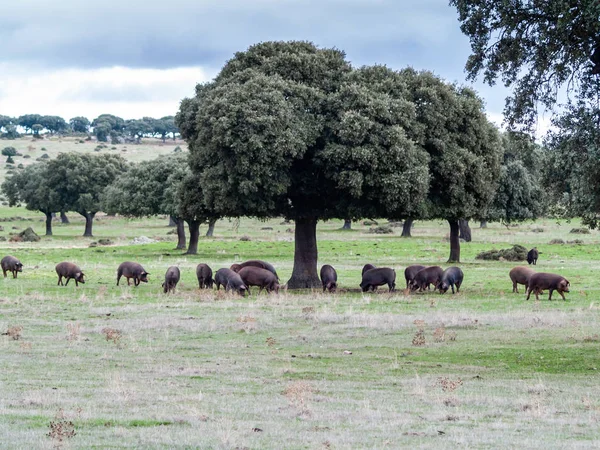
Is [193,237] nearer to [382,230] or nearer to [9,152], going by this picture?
[382,230]

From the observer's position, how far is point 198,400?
13.7 meters

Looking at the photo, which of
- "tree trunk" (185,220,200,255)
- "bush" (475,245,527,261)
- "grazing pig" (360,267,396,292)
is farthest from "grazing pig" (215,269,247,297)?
"bush" (475,245,527,261)

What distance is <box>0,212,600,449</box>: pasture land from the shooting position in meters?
11.3

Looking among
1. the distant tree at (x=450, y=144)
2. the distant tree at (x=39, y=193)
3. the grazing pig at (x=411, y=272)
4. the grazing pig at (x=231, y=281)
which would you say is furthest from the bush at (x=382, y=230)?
the grazing pig at (x=231, y=281)

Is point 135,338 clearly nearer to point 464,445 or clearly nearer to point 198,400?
point 198,400

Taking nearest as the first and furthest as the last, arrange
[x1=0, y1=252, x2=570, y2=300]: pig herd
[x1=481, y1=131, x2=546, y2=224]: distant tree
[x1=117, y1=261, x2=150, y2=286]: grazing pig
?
[x1=0, y1=252, x2=570, y2=300]: pig herd, [x1=117, y1=261, x2=150, y2=286]: grazing pig, [x1=481, y1=131, x2=546, y2=224]: distant tree

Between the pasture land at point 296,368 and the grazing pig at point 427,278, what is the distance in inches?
54.3

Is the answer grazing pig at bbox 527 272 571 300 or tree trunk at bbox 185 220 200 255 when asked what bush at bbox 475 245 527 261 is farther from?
grazing pig at bbox 527 272 571 300

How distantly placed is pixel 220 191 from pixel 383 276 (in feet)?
25.7

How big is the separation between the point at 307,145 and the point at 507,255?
28.0 meters

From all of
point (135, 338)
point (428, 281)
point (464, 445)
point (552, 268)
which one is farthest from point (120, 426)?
point (552, 268)

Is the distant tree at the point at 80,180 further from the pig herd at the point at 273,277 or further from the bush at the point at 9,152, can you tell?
the bush at the point at 9,152

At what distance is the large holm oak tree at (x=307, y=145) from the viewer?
34.1m

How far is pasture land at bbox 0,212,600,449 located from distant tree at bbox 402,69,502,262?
4019mm
